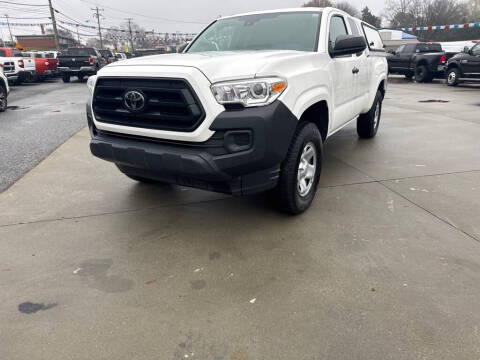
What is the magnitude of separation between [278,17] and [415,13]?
6489cm

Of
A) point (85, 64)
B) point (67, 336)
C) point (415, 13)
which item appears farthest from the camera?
point (415, 13)

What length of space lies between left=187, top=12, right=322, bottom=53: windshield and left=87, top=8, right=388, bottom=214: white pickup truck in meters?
0.13

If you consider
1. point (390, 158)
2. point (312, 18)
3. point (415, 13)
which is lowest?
point (390, 158)

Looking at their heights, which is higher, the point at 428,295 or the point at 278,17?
the point at 278,17

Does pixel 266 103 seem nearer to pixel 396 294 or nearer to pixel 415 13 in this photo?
pixel 396 294

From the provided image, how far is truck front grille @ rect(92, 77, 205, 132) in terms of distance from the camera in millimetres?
2670

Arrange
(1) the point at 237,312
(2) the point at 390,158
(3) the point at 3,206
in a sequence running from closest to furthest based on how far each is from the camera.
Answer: (1) the point at 237,312, (3) the point at 3,206, (2) the point at 390,158

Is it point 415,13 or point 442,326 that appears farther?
point 415,13

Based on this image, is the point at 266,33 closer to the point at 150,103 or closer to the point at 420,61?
the point at 150,103

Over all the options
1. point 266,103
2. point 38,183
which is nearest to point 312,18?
point 266,103

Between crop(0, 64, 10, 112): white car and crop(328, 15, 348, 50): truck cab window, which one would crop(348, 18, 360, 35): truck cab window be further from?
crop(0, 64, 10, 112): white car

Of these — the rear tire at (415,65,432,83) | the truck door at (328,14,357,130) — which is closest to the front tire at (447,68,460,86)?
the rear tire at (415,65,432,83)

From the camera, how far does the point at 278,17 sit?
418cm

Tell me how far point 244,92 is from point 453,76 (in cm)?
1637
